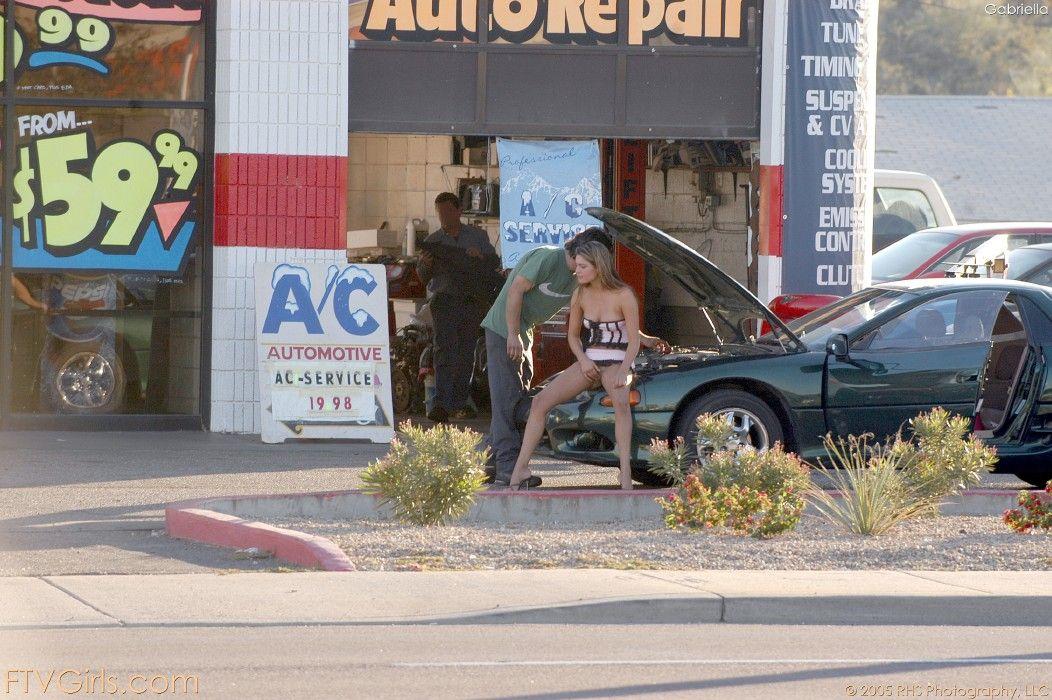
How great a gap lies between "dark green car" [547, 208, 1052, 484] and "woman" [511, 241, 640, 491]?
19 centimetres

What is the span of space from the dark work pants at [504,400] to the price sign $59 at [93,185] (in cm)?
381

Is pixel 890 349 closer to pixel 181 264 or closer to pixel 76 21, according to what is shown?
pixel 181 264

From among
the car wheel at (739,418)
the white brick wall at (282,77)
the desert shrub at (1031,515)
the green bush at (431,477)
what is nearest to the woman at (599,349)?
the car wheel at (739,418)

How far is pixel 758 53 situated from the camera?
14.9 meters

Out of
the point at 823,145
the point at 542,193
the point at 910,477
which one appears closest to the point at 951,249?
the point at 823,145

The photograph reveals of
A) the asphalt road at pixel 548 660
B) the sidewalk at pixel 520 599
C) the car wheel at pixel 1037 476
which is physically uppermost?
the car wheel at pixel 1037 476

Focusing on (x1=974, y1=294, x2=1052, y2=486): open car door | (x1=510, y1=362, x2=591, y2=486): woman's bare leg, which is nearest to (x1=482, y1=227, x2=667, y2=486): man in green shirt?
(x1=510, y1=362, x2=591, y2=486): woman's bare leg

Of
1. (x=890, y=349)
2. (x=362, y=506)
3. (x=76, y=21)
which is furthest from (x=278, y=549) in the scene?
(x=76, y=21)

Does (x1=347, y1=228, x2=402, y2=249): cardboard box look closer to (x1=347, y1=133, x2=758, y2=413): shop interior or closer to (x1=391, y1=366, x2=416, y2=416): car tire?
(x1=347, y1=133, x2=758, y2=413): shop interior

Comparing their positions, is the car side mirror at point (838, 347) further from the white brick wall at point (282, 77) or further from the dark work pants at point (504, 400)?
the white brick wall at point (282, 77)

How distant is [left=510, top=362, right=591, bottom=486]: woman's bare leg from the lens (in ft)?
36.5

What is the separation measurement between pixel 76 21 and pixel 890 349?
23.7ft

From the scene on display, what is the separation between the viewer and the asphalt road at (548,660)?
21.0 feet

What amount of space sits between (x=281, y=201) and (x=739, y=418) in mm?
4882
